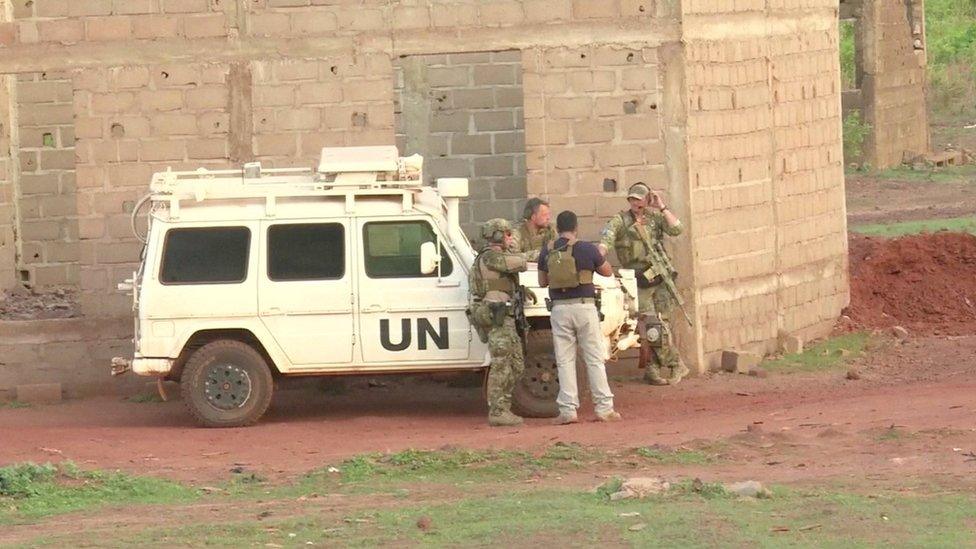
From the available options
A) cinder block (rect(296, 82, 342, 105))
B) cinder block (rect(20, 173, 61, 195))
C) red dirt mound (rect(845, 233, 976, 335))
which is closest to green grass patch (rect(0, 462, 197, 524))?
cinder block (rect(296, 82, 342, 105))

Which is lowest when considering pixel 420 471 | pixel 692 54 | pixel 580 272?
pixel 420 471

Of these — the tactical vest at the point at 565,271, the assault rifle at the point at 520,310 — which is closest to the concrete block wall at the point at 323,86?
the assault rifle at the point at 520,310

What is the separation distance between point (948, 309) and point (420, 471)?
9303 mm

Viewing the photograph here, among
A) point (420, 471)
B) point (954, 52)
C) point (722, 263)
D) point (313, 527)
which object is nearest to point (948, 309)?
point (722, 263)

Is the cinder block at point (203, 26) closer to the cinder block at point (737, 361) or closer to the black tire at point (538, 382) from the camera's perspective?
the black tire at point (538, 382)

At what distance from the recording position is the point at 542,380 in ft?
44.4

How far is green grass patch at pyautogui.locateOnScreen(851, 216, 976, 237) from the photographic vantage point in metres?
24.0

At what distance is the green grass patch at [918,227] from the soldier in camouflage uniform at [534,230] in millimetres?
10917

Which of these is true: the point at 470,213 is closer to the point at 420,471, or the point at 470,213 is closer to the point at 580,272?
the point at 580,272

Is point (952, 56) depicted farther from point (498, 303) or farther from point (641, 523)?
point (641, 523)

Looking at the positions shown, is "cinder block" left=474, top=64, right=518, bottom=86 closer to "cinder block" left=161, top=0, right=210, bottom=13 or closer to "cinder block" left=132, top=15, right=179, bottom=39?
"cinder block" left=132, top=15, right=179, bottom=39

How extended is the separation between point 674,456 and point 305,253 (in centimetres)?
324

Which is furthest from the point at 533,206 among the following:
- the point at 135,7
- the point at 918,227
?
the point at 918,227

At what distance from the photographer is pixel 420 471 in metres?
11.6
